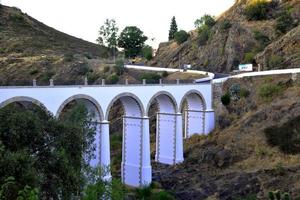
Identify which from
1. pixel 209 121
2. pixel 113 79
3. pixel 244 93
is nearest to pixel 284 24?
pixel 244 93

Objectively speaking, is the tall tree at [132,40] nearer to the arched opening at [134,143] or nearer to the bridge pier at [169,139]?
the bridge pier at [169,139]

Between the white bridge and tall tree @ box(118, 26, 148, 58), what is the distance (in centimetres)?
5567

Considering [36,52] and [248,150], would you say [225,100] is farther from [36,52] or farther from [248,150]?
[36,52]

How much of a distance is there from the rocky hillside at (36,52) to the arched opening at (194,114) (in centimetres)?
2165

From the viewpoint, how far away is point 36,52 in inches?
3738

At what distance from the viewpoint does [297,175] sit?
31.5 m

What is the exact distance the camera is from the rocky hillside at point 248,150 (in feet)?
106

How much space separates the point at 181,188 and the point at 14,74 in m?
51.0

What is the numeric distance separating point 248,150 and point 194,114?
33.7 ft

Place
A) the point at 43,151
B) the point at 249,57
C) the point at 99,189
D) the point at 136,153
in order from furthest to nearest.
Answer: the point at 249,57
the point at 136,153
the point at 99,189
the point at 43,151

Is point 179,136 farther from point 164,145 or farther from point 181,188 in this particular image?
point 181,188

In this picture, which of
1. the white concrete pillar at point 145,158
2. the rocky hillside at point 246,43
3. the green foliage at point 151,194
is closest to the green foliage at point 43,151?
the green foliage at point 151,194

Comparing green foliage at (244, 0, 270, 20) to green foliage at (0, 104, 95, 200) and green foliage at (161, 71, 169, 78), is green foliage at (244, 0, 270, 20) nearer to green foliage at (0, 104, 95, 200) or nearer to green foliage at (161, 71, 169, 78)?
green foliage at (161, 71, 169, 78)

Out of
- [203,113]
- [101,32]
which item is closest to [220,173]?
[203,113]
